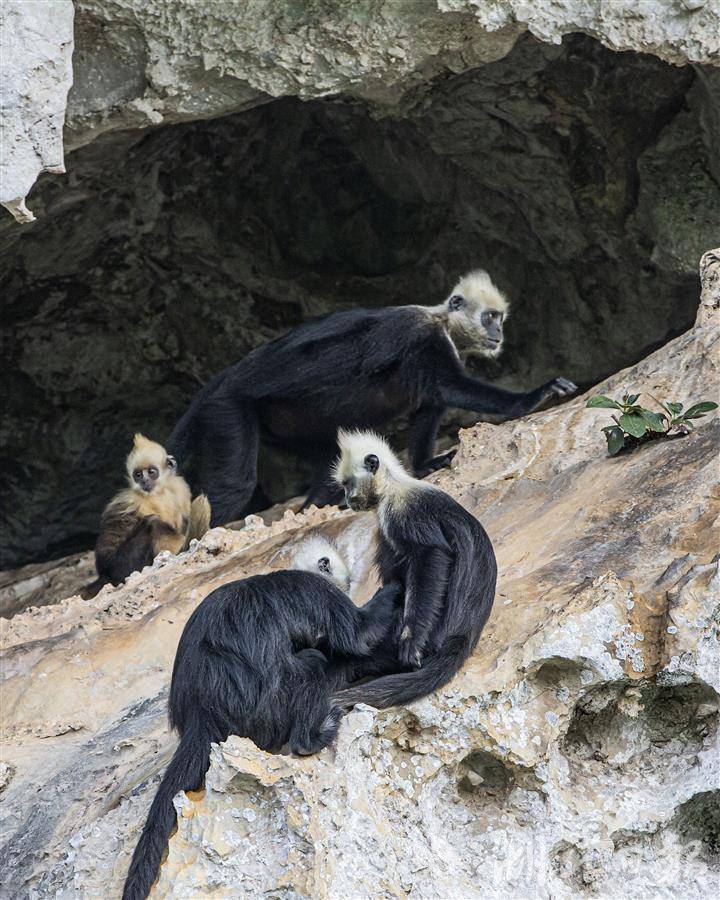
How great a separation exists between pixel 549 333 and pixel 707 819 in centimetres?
416

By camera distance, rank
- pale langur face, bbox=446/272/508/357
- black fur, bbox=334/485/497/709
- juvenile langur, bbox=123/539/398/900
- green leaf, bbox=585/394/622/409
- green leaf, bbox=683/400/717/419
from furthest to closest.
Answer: pale langur face, bbox=446/272/508/357 → green leaf, bbox=585/394/622/409 → green leaf, bbox=683/400/717/419 → black fur, bbox=334/485/497/709 → juvenile langur, bbox=123/539/398/900

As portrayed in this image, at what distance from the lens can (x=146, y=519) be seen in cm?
550

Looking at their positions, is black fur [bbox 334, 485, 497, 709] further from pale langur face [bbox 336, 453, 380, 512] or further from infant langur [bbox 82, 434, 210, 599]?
infant langur [bbox 82, 434, 210, 599]

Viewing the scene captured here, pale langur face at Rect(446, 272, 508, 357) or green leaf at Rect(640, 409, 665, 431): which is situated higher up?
pale langur face at Rect(446, 272, 508, 357)

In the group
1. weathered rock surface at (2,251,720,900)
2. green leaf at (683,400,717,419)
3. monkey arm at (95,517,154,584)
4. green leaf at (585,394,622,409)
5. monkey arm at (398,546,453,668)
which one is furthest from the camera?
monkey arm at (95,517,154,584)

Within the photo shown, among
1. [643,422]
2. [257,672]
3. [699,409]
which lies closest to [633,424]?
[643,422]

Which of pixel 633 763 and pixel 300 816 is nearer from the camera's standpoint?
pixel 300 816

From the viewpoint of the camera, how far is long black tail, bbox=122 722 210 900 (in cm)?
277

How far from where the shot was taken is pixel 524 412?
5023mm

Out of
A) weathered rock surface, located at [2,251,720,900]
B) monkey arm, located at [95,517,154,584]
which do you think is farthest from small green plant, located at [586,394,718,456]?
monkey arm, located at [95,517,154,584]

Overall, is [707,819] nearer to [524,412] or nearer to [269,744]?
[269,744]

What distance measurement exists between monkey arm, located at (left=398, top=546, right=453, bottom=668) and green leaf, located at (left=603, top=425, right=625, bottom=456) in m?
0.93

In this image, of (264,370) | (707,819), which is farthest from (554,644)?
Answer: (264,370)

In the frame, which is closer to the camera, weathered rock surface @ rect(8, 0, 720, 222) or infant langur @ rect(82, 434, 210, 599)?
weathered rock surface @ rect(8, 0, 720, 222)
